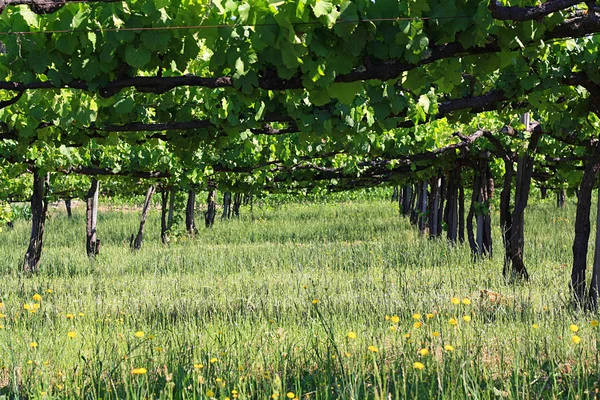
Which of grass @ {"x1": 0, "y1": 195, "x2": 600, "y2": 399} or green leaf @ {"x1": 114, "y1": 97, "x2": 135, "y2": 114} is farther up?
green leaf @ {"x1": 114, "y1": 97, "x2": 135, "y2": 114}

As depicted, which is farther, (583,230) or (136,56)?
(583,230)

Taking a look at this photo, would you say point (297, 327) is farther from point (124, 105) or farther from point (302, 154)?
point (302, 154)

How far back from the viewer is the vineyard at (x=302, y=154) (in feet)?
11.4

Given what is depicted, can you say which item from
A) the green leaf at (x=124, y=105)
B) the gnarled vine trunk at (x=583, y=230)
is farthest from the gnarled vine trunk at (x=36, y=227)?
the gnarled vine trunk at (x=583, y=230)

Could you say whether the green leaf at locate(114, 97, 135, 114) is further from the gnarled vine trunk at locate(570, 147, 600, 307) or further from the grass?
the gnarled vine trunk at locate(570, 147, 600, 307)

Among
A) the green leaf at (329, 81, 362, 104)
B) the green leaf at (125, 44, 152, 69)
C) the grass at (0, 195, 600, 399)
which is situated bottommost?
the grass at (0, 195, 600, 399)

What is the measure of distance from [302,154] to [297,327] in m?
6.71

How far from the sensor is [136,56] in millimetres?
3627

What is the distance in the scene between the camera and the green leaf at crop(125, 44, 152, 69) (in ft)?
11.9

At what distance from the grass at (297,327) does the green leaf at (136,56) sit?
1.60 m

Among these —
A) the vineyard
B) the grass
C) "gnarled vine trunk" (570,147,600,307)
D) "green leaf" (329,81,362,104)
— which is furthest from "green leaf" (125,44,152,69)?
"gnarled vine trunk" (570,147,600,307)

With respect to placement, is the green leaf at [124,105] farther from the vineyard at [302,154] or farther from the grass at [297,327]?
the grass at [297,327]

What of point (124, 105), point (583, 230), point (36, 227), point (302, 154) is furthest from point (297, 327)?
point (36, 227)

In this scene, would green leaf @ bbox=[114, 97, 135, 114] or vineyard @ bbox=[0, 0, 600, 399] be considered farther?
green leaf @ bbox=[114, 97, 135, 114]
